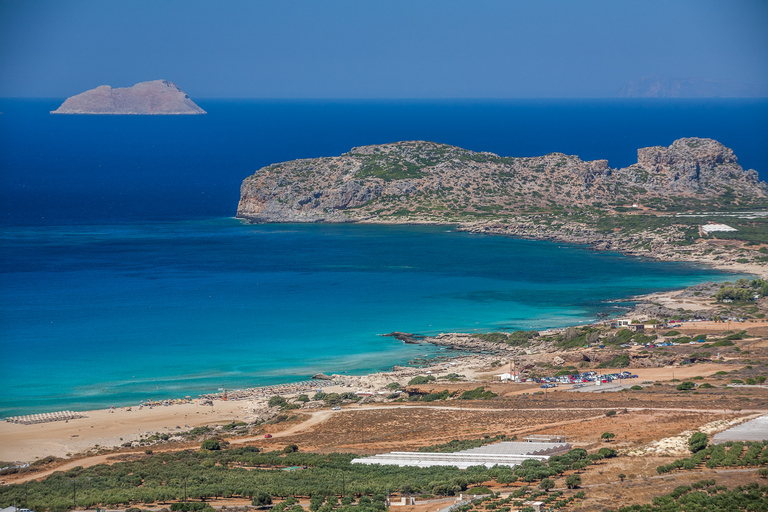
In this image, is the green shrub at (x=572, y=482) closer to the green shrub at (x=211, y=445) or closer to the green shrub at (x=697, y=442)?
the green shrub at (x=697, y=442)

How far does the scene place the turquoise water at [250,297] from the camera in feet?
218

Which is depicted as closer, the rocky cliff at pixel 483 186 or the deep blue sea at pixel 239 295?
the deep blue sea at pixel 239 295

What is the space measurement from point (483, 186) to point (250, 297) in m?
65.8

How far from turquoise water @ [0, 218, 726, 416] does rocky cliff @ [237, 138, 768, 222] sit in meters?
12.0

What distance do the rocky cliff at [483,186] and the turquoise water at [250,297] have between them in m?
12.0

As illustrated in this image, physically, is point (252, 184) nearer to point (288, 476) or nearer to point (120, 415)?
point (120, 415)

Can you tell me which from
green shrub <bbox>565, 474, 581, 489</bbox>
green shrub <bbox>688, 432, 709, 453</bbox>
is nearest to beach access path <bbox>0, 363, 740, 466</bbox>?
green shrub <bbox>688, 432, 709, 453</bbox>

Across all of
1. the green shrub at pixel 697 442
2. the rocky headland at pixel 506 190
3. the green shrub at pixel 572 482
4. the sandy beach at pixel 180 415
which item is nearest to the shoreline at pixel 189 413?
the sandy beach at pixel 180 415

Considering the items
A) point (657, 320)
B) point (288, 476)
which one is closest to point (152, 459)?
point (288, 476)

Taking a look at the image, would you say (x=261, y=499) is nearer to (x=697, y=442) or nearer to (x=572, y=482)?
(x=572, y=482)

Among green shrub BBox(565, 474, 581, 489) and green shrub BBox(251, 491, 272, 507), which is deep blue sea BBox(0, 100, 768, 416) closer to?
green shrub BBox(251, 491, 272, 507)

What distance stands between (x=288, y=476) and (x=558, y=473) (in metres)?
11.1

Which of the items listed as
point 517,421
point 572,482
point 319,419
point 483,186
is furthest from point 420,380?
point 483,186

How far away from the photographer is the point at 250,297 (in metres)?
91.4
